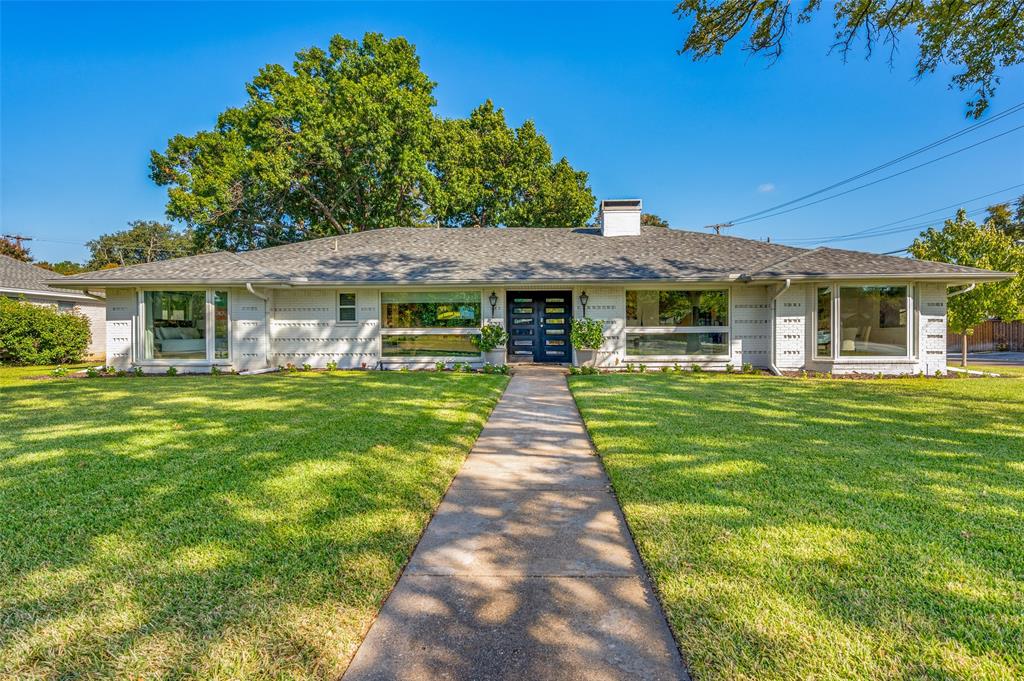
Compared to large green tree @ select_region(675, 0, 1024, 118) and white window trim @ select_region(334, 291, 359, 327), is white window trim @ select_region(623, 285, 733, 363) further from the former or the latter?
white window trim @ select_region(334, 291, 359, 327)

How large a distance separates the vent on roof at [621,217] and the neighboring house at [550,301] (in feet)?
7.77

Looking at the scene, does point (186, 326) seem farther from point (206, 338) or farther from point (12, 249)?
point (12, 249)

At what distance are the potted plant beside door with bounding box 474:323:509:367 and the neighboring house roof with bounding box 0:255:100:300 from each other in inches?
519

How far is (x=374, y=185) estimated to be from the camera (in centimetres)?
1998

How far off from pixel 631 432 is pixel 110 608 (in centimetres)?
434

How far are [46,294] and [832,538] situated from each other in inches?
855

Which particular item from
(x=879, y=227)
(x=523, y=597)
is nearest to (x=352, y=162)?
(x=523, y=597)

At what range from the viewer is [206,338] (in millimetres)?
11336

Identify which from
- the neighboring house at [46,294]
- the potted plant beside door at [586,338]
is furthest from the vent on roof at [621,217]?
the neighboring house at [46,294]

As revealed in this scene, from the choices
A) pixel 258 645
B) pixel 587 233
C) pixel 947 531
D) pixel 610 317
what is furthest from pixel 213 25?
pixel 947 531

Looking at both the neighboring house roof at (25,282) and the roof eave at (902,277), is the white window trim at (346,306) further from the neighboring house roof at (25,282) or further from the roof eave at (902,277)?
the roof eave at (902,277)

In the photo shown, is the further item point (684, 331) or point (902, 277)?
point (684, 331)

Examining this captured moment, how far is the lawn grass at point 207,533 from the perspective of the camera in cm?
174

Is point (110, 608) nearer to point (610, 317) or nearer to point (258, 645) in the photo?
point (258, 645)
